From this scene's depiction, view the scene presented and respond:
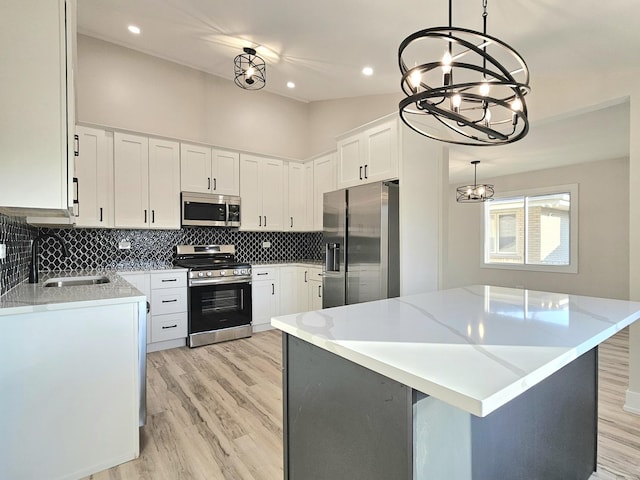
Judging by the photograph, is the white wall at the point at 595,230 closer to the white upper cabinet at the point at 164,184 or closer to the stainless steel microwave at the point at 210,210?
the stainless steel microwave at the point at 210,210

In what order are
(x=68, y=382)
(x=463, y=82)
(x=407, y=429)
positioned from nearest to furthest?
(x=407, y=429)
(x=68, y=382)
(x=463, y=82)

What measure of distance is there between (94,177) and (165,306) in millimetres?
1547

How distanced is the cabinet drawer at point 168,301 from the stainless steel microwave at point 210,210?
84 centimetres

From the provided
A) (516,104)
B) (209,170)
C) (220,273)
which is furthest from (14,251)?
(516,104)

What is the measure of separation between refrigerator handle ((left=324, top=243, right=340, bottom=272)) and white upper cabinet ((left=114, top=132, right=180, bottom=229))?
5.96 ft

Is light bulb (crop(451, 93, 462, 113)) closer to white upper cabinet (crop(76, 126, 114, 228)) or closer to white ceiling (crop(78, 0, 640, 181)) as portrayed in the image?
white ceiling (crop(78, 0, 640, 181))

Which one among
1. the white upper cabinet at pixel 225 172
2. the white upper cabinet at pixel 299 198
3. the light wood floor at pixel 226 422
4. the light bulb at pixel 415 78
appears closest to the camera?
the light bulb at pixel 415 78

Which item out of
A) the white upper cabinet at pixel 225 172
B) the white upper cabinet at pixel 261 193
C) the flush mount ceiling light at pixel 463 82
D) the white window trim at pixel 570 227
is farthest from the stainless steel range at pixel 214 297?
the white window trim at pixel 570 227

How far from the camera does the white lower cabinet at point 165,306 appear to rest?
3.51 metres

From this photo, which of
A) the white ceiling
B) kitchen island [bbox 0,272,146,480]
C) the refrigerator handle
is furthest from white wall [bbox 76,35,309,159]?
kitchen island [bbox 0,272,146,480]

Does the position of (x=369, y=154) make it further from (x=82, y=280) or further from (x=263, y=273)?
(x=82, y=280)

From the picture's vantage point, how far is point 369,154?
344cm

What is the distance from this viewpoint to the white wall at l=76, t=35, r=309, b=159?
368cm

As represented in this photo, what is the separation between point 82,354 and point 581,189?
6708 millimetres
